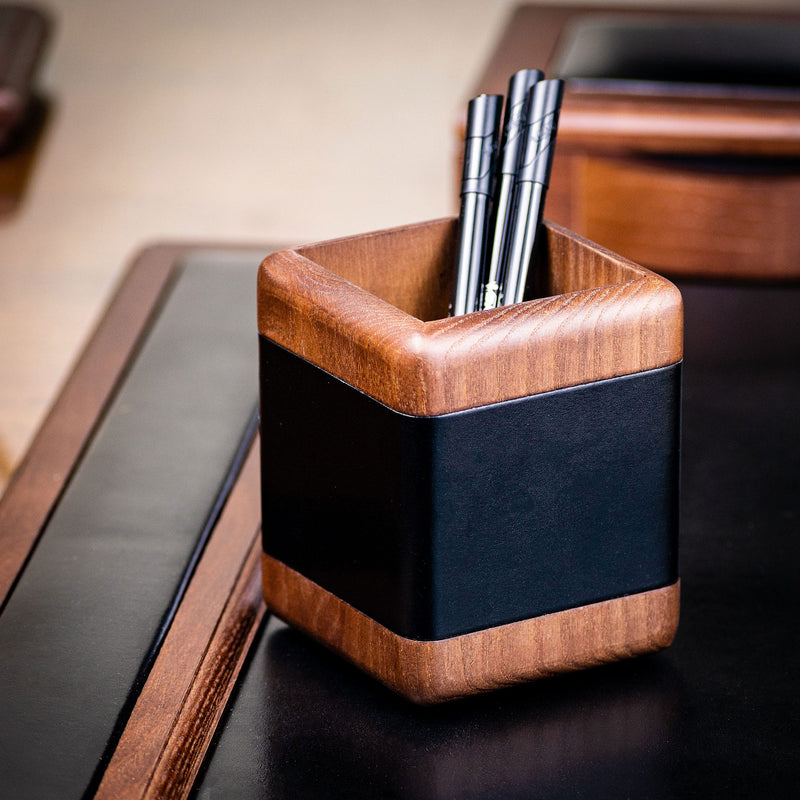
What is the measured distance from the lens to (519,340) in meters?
0.48

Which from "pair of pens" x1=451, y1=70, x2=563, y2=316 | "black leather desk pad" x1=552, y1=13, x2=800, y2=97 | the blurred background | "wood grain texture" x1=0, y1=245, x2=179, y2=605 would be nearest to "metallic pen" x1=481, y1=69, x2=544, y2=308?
"pair of pens" x1=451, y1=70, x2=563, y2=316

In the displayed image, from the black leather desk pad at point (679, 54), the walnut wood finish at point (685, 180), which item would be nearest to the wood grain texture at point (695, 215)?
the walnut wood finish at point (685, 180)

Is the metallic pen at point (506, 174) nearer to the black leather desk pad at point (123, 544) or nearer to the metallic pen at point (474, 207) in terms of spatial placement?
the metallic pen at point (474, 207)

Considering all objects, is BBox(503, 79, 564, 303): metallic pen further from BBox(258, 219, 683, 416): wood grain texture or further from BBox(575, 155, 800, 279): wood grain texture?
BBox(575, 155, 800, 279): wood grain texture

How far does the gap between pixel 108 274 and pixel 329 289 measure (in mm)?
950

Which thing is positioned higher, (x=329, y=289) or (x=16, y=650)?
(x=329, y=289)

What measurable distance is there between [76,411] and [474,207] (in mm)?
321

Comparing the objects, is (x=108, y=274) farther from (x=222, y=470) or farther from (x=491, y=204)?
(x=491, y=204)

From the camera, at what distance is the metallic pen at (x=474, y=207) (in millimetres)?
568

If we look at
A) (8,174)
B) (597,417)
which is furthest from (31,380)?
(8,174)

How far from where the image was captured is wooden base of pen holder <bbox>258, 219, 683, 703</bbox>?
1.60 feet

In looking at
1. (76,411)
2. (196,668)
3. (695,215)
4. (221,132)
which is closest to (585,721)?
(196,668)

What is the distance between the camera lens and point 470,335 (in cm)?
48

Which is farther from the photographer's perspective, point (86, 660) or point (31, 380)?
point (31, 380)
